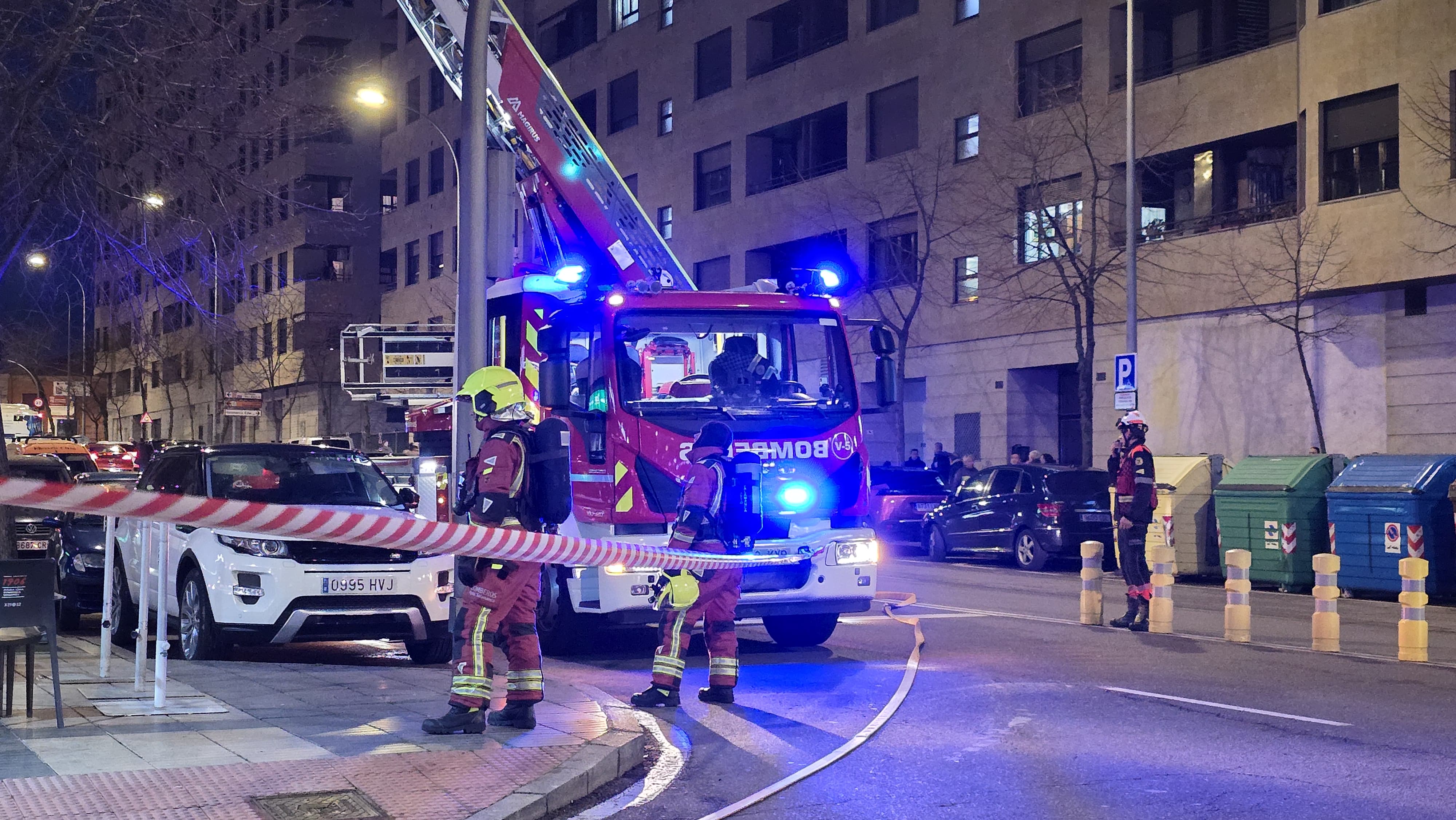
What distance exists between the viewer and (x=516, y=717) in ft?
27.1

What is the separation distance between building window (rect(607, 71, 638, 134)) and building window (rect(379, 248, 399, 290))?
19.6 meters

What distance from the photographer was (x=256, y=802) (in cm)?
631

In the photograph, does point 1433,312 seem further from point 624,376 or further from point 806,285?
point 624,376

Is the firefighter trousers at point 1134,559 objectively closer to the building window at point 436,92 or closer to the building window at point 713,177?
the building window at point 713,177

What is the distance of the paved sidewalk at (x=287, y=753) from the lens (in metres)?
6.30

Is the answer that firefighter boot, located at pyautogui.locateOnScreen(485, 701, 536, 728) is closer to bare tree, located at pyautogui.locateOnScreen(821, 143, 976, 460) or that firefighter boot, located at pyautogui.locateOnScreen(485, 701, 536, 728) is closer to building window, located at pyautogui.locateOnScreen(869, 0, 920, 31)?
bare tree, located at pyautogui.locateOnScreen(821, 143, 976, 460)

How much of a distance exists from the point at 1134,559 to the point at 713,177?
31.2m

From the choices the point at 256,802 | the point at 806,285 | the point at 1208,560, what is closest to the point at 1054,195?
the point at 1208,560

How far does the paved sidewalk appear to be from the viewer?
630 centimetres

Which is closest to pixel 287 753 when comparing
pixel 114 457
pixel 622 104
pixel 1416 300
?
pixel 1416 300

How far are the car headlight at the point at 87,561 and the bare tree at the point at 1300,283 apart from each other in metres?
19.4

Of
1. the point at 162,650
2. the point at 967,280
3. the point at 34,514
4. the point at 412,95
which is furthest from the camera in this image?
the point at 412,95

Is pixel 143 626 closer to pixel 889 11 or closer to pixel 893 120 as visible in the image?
pixel 893 120

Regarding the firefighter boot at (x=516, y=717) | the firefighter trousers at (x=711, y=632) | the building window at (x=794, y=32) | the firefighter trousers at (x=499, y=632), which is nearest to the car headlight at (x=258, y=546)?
the firefighter trousers at (x=711, y=632)
